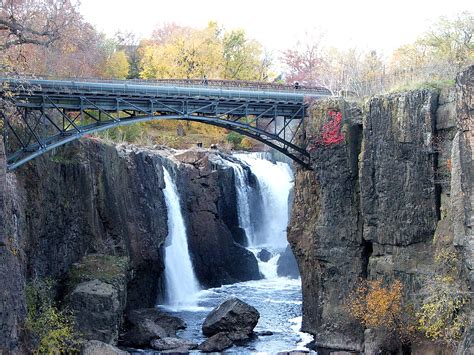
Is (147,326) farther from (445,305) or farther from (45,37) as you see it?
(45,37)

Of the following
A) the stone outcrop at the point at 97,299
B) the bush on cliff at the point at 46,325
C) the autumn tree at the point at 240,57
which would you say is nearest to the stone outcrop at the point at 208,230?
the stone outcrop at the point at 97,299

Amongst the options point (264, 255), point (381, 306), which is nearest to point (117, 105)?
point (381, 306)

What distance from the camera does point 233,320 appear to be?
92.7 ft

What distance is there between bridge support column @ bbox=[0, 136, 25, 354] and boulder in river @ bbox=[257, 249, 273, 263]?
2234cm

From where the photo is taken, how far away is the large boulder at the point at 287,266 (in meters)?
40.9

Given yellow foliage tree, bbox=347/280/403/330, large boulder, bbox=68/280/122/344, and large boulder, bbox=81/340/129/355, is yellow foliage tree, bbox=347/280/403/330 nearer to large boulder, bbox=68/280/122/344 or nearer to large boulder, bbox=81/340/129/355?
large boulder, bbox=81/340/129/355

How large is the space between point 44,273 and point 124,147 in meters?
12.7

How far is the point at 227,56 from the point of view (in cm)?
6116

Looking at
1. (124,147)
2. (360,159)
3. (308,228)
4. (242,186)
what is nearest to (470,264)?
(360,159)

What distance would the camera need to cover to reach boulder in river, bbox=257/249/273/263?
4225 cm

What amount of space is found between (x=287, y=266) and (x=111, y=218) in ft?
42.2

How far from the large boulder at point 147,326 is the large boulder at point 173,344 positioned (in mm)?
393

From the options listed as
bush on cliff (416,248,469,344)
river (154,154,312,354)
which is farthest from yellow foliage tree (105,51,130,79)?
bush on cliff (416,248,469,344)

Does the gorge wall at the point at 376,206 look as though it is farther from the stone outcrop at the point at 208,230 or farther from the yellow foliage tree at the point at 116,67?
the yellow foliage tree at the point at 116,67
